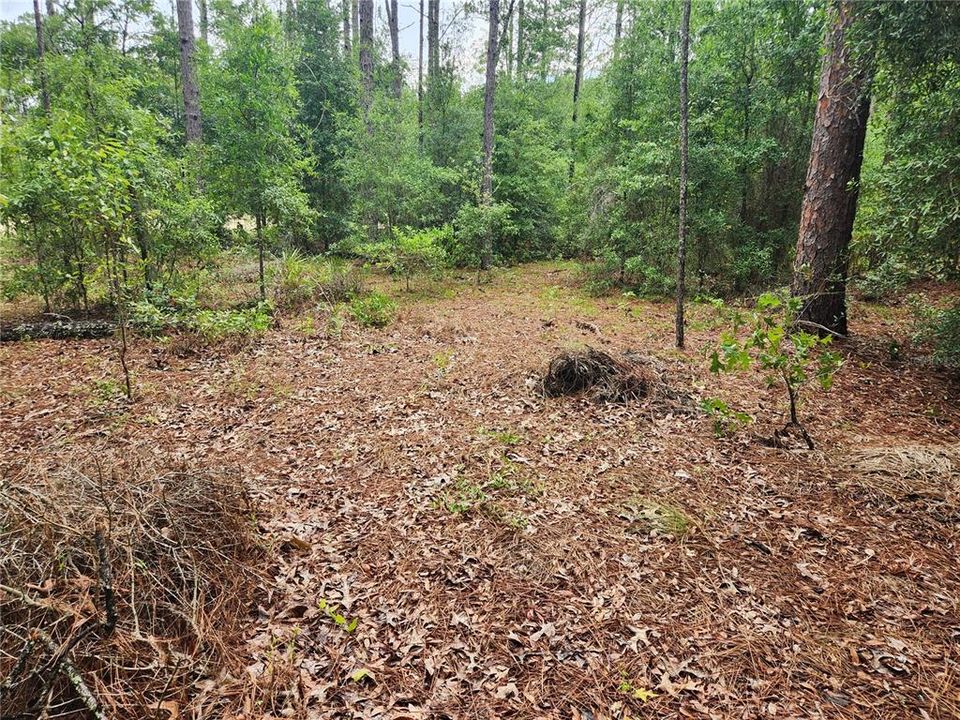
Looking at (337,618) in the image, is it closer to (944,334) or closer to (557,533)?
(557,533)

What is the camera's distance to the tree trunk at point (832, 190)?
20.1 ft

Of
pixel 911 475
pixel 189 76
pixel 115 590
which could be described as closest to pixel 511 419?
pixel 911 475

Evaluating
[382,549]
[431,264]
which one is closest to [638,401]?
[382,549]

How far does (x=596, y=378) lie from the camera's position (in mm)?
5645

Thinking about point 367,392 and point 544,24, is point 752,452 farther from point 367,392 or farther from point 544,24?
point 544,24

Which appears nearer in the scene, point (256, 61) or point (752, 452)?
point (752, 452)

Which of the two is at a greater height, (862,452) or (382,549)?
(862,452)

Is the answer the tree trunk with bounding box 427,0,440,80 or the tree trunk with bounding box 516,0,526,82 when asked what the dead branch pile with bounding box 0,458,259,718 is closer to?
the tree trunk with bounding box 427,0,440,80

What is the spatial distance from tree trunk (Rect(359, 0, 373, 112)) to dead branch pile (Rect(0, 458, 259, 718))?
13.7m

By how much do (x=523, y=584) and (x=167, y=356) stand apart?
621 cm

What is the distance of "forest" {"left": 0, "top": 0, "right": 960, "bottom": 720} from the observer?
2.39m

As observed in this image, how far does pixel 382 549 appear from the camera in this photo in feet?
11.1

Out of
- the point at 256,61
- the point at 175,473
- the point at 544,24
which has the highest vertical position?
the point at 544,24

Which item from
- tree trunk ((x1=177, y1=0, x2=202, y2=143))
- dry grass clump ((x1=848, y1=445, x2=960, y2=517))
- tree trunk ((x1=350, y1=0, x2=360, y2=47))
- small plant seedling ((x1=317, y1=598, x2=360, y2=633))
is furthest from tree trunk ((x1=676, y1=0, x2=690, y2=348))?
tree trunk ((x1=350, y1=0, x2=360, y2=47))
